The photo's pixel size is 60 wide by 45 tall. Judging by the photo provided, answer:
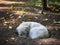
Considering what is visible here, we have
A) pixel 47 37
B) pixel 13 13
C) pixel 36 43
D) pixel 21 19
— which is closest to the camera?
pixel 36 43

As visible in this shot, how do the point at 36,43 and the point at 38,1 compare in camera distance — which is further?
the point at 38,1

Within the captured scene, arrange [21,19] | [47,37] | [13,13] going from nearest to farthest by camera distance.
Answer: [47,37]
[21,19]
[13,13]

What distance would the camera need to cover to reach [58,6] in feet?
41.4

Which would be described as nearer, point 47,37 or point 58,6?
point 47,37

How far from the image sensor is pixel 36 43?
672 cm

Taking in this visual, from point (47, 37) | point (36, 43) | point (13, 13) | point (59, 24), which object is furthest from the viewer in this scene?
point (13, 13)

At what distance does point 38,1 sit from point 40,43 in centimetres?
795

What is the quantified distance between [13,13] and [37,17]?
1587 mm

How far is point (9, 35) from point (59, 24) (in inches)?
90.7

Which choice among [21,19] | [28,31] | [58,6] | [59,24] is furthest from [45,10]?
[28,31]

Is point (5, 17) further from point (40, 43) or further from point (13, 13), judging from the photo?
point (40, 43)

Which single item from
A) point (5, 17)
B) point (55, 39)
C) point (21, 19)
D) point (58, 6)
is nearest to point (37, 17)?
point (21, 19)

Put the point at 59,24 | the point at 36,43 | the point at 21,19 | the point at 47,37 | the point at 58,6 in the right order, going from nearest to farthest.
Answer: the point at 36,43
the point at 47,37
the point at 59,24
the point at 21,19
the point at 58,6

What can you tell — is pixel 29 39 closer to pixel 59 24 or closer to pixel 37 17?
pixel 59 24
